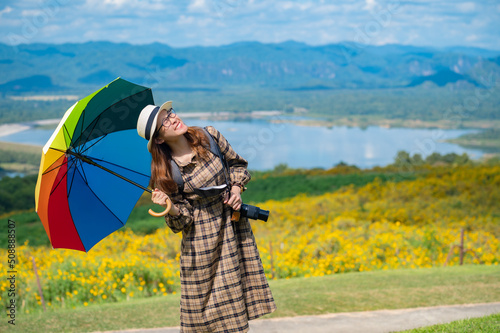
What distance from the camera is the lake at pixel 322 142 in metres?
56.3

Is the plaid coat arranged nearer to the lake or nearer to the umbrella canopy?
the umbrella canopy

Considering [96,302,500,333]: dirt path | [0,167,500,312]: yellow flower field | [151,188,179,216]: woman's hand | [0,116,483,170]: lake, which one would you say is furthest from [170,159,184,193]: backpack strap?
[0,116,483,170]: lake

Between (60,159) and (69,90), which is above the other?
(69,90)

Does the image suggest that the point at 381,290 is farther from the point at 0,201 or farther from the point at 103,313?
the point at 0,201

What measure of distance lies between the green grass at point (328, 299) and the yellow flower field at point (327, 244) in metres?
1.09

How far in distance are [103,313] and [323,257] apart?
170 inches

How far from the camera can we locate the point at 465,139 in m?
78.7

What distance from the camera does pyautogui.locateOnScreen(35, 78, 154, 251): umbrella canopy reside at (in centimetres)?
312

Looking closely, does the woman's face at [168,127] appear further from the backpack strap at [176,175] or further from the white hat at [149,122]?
the backpack strap at [176,175]

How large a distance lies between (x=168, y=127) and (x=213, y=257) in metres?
0.84

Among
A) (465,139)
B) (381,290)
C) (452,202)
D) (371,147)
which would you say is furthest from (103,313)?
(465,139)

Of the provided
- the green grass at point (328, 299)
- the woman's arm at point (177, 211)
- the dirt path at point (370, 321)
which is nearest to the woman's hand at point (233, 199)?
the woman's arm at point (177, 211)

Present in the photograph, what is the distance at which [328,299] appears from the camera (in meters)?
5.61

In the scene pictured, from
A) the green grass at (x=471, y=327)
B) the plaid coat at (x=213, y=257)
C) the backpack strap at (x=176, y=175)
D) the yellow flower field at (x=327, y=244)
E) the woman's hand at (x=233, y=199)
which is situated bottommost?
the yellow flower field at (x=327, y=244)
